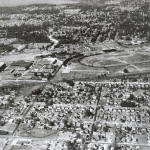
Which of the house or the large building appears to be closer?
the large building

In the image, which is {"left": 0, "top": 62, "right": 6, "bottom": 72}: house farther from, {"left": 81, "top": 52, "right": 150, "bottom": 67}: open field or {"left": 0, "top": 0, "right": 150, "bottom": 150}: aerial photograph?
{"left": 81, "top": 52, "right": 150, "bottom": 67}: open field

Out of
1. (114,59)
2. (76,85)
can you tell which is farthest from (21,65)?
(114,59)

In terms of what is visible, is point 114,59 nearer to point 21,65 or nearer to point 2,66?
point 21,65

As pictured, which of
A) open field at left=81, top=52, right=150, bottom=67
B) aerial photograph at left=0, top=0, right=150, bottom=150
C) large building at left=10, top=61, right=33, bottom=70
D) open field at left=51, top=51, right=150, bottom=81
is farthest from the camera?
open field at left=81, top=52, right=150, bottom=67

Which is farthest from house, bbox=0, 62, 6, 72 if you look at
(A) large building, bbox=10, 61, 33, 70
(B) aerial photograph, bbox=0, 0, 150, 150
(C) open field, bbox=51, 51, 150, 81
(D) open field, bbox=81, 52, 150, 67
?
(D) open field, bbox=81, 52, 150, 67

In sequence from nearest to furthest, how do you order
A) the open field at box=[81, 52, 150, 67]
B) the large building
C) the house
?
the large building, the house, the open field at box=[81, 52, 150, 67]

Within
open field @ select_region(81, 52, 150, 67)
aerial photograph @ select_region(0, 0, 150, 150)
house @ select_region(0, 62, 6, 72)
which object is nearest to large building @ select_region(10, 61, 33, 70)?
aerial photograph @ select_region(0, 0, 150, 150)

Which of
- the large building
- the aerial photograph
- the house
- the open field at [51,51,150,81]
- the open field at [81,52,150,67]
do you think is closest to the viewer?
the aerial photograph

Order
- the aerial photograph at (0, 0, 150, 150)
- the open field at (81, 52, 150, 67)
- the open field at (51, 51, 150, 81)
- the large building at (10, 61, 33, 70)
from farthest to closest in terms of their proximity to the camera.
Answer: the open field at (81, 52, 150, 67) < the large building at (10, 61, 33, 70) < the open field at (51, 51, 150, 81) < the aerial photograph at (0, 0, 150, 150)

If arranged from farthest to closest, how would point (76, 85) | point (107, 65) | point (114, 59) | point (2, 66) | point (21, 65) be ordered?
point (114, 59), point (21, 65), point (2, 66), point (107, 65), point (76, 85)
